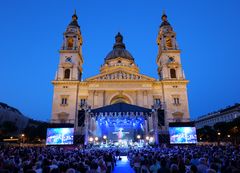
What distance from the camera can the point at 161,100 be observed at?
44812 mm

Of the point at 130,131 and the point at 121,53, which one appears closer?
the point at 130,131

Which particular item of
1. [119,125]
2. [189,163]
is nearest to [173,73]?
[119,125]

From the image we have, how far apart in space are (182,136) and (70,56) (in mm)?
30370

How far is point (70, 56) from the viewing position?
47.6 metres

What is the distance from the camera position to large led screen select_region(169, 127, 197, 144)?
30.4 metres

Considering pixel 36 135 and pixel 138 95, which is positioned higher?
pixel 138 95

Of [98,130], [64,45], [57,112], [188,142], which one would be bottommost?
[188,142]

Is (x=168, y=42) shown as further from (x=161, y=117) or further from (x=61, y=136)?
(x=61, y=136)

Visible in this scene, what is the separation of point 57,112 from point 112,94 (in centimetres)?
1204

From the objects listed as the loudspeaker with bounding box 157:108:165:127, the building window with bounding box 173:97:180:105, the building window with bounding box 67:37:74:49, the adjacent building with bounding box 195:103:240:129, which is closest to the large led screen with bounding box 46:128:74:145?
the loudspeaker with bounding box 157:108:165:127

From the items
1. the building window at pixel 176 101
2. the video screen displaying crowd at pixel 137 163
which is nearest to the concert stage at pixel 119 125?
the building window at pixel 176 101

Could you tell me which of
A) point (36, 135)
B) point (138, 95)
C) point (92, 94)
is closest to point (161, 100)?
point (138, 95)

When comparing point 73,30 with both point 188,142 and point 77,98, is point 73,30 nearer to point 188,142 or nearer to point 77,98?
point 77,98

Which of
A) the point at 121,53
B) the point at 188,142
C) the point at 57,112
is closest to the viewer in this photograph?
the point at 188,142
